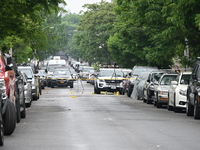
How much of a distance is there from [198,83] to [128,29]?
16.3 m

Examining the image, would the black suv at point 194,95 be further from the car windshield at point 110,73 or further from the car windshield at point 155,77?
the car windshield at point 110,73

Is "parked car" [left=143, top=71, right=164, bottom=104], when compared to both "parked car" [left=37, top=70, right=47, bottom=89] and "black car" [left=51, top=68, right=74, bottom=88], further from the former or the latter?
"black car" [left=51, top=68, right=74, bottom=88]

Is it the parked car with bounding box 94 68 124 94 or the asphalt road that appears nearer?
the asphalt road

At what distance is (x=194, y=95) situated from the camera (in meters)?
19.3

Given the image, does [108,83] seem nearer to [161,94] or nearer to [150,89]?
[150,89]

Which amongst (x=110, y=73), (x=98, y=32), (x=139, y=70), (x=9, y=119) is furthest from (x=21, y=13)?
(x=98, y=32)

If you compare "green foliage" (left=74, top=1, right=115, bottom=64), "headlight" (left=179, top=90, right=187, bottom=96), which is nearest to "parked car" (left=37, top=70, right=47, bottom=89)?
"headlight" (left=179, top=90, right=187, bottom=96)

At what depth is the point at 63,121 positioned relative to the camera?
680 inches

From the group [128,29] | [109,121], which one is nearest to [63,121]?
[109,121]

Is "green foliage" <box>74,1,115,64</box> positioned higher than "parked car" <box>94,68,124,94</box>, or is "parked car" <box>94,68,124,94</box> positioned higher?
"green foliage" <box>74,1,115,64</box>

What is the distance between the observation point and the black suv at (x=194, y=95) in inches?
741

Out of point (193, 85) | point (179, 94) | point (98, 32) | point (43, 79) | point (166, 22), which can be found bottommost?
point (43, 79)

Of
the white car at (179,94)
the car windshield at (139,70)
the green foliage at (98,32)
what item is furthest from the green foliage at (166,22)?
the green foliage at (98,32)

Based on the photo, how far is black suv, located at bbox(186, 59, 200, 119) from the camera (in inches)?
741
